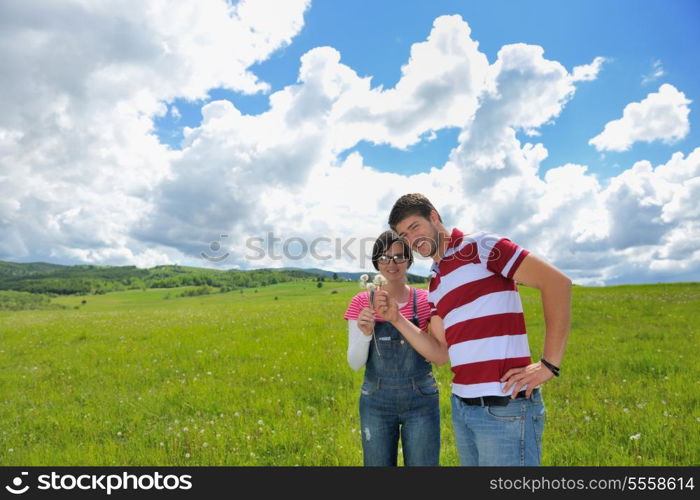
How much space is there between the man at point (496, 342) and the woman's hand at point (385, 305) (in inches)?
17.0

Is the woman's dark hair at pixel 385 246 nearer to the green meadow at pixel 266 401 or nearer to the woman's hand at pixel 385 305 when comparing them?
the woman's hand at pixel 385 305

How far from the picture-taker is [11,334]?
19.9 m

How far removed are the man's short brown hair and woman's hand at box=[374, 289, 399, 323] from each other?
0.63 meters

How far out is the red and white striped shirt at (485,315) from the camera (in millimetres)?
3203

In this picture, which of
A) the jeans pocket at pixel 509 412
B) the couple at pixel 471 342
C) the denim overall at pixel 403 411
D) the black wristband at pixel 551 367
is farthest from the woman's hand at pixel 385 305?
the black wristband at pixel 551 367

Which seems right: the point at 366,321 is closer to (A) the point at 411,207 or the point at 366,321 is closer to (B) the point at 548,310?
(A) the point at 411,207

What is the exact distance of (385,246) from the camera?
4.00 metres

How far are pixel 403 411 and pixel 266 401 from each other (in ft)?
17.4

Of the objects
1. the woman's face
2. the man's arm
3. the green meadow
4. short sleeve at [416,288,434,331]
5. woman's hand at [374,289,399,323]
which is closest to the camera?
the man's arm

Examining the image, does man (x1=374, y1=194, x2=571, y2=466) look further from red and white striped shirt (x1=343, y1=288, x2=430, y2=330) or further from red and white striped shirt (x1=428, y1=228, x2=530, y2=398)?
red and white striped shirt (x1=343, y1=288, x2=430, y2=330)

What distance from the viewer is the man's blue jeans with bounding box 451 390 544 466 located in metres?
3.13

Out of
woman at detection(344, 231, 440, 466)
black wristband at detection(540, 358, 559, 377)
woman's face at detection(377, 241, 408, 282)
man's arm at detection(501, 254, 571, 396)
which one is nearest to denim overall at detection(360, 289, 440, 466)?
woman at detection(344, 231, 440, 466)
